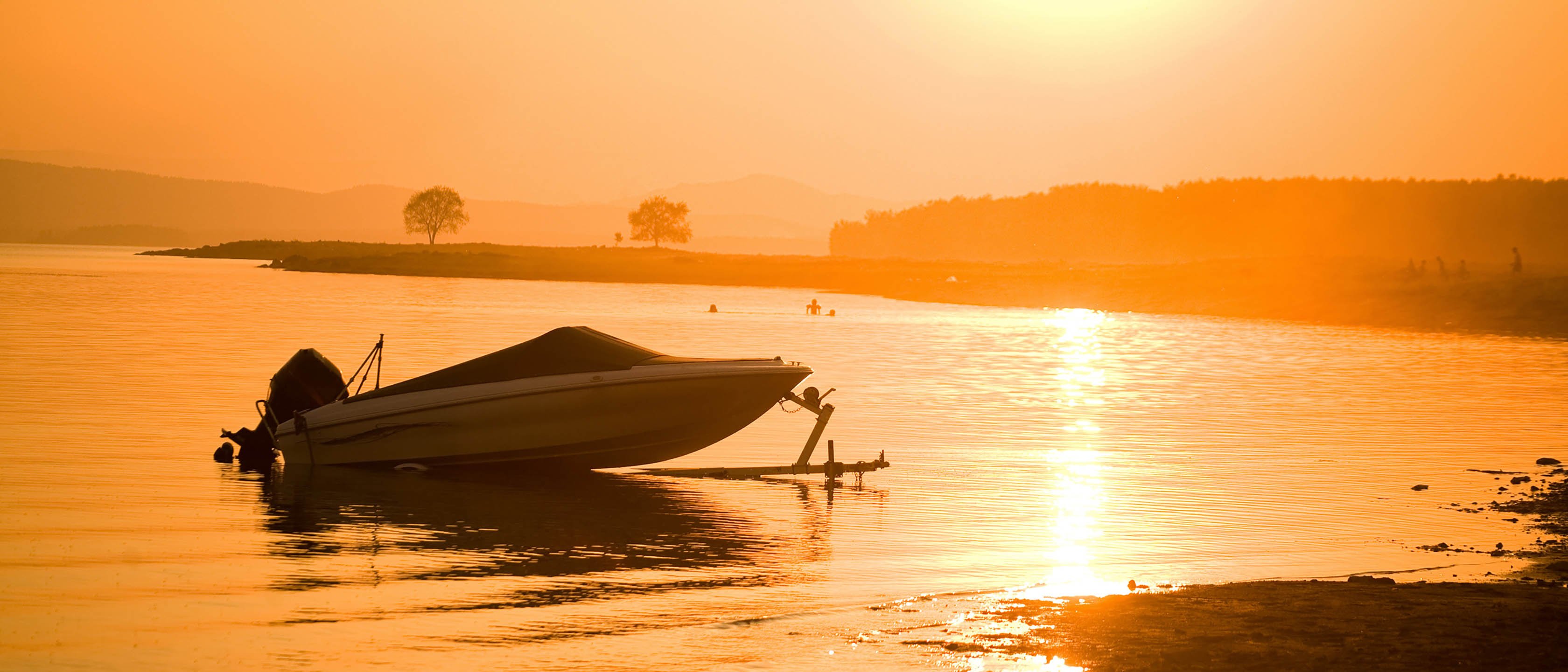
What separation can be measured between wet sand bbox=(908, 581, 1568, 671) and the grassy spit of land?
180ft

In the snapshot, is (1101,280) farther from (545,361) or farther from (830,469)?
(545,361)

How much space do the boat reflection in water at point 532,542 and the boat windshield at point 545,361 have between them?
1.41 metres

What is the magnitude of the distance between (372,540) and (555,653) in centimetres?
536

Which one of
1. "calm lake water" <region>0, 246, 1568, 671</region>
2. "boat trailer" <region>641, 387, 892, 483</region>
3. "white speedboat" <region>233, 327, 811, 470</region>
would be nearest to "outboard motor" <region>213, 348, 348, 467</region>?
"white speedboat" <region>233, 327, 811, 470</region>

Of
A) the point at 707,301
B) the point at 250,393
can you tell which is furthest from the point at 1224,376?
the point at 707,301

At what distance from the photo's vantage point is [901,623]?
10844 millimetres

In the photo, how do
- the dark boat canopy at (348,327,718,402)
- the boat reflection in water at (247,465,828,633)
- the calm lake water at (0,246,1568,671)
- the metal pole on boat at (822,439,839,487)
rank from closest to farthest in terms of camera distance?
1. the calm lake water at (0,246,1568,671)
2. the boat reflection in water at (247,465,828,633)
3. the metal pole on boat at (822,439,839,487)
4. the dark boat canopy at (348,327,718,402)

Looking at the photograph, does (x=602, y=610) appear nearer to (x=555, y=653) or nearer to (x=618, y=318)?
(x=555, y=653)

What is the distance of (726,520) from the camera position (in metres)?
16.1

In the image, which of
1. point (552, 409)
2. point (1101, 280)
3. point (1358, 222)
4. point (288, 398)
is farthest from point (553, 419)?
point (1358, 222)

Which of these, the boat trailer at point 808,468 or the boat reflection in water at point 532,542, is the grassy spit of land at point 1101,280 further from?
the boat reflection in water at point 532,542

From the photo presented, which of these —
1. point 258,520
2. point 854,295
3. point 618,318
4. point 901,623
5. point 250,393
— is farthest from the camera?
point 854,295

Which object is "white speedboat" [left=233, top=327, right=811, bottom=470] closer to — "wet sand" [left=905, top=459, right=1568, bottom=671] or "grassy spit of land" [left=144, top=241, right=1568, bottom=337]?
"wet sand" [left=905, top=459, right=1568, bottom=671]

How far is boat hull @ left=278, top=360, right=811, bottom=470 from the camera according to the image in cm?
1847
